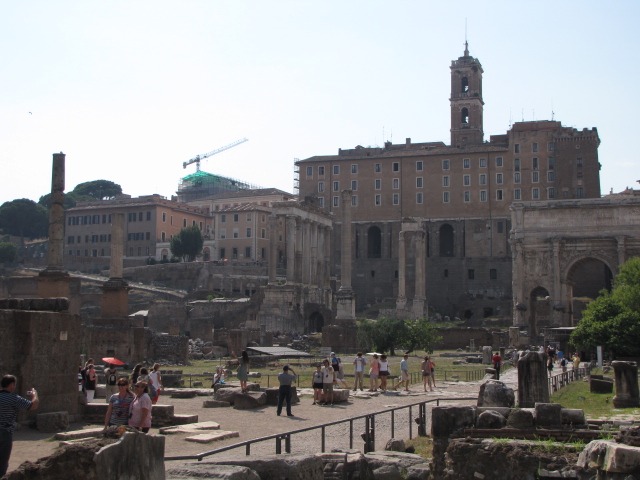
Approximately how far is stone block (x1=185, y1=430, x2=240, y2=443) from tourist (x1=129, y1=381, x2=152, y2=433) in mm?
1453

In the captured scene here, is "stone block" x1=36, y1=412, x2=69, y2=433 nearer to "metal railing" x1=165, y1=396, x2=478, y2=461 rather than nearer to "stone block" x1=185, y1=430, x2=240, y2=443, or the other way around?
"stone block" x1=185, y1=430, x2=240, y2=443

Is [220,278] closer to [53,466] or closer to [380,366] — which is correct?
[380,366]

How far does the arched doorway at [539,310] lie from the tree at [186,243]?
38481mm

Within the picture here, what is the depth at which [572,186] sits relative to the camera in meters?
74.6

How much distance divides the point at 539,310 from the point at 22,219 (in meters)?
64.8

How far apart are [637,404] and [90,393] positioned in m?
10.2

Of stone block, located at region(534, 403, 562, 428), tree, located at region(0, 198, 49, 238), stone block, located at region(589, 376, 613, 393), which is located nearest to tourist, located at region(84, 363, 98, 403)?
stone block, located at region(534, 403, 562, 428)

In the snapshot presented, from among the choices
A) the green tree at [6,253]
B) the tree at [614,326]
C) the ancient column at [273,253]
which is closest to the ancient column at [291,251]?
the ancient column at [273,253]

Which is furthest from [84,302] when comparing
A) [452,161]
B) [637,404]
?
[637,404]

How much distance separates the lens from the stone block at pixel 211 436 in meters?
12.0

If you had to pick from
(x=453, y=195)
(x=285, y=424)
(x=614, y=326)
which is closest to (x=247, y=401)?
(x=285, y=424)

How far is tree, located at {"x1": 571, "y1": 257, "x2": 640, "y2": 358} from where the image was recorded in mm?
29000

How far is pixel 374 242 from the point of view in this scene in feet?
267

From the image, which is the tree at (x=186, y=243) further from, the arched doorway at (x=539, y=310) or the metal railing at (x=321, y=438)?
the metal railing at (x=321, y=438)
